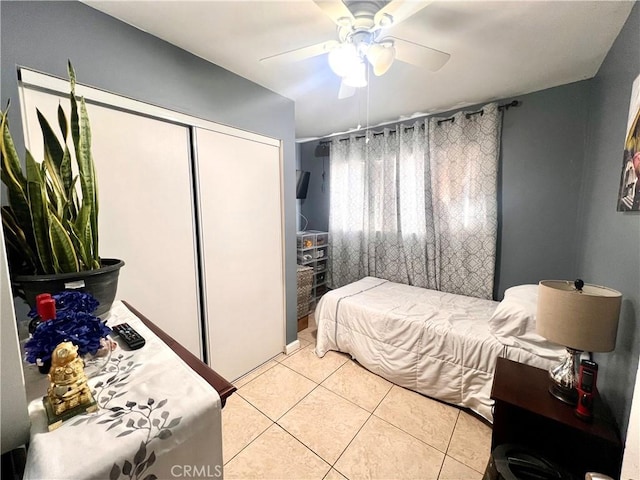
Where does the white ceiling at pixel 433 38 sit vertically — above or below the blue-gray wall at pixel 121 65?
above

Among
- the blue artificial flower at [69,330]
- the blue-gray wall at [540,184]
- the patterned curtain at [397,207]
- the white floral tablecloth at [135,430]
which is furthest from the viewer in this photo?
the patterned curtain at [397,207]

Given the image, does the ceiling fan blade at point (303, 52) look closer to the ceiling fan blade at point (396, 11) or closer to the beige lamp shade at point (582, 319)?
the ceiling fan blade at point (396, 11)

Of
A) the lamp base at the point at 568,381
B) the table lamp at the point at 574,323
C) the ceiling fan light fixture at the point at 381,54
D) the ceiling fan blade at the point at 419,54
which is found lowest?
the lamp base at the point at 568,381

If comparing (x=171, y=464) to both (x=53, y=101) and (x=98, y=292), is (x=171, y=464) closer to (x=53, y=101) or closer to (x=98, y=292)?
(x=98, y=292)

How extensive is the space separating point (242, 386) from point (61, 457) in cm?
179

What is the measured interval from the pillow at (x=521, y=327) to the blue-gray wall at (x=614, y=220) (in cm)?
23

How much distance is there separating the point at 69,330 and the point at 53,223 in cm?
33

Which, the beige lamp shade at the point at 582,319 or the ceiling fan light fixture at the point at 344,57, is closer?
the beige lamp shade at the point at 582,319

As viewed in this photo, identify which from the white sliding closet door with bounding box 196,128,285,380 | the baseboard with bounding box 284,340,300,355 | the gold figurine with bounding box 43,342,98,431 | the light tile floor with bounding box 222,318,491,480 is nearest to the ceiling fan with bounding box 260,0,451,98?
the white sliding closet door with bounding box 196,128,285,380

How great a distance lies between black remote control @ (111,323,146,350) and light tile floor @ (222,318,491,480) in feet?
3.48

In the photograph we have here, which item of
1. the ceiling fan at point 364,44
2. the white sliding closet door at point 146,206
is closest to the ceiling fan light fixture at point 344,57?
the ceiling fan at point 364,44

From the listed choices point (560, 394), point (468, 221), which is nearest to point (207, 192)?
point (560, 394)

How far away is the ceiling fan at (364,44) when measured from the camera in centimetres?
106

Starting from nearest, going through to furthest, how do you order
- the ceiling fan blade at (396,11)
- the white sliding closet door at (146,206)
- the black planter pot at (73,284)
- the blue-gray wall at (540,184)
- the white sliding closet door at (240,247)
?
1. the black planter pot at (73,284)
2. the ceiling fan blade at (396,11)
3. the white sliding closet door at (146,206)
4. the white sliding closet door at (240,247)
5. the blue-gray wall at (540,184)
